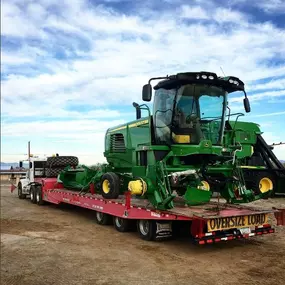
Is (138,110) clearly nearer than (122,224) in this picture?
No

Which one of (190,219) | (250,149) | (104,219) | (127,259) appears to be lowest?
(127,259)

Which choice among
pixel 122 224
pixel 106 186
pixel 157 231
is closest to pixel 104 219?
pixel 106 186

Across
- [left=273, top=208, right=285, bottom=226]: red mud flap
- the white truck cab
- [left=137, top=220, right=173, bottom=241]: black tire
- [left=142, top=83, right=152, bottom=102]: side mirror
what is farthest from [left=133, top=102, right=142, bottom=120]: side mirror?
the white truck cab

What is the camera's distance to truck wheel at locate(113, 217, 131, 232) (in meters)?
8.61

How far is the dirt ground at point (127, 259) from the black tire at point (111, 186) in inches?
33.8

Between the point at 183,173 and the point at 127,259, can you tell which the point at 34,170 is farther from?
the point at 127,259

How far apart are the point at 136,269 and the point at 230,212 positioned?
2.22 meters

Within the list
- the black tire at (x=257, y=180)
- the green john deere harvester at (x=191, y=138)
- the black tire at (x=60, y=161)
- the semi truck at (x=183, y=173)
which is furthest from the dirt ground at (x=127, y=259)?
the black tire at (x=60, y=161)

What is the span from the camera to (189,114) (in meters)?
8.26

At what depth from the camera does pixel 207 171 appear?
8383mm

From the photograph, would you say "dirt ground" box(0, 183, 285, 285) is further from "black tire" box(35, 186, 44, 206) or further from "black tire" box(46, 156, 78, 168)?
"black tire" box(46, 156, 78, 168)

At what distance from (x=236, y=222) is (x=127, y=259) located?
2100 millimetres

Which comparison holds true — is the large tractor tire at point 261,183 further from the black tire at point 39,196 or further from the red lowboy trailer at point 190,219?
the black tire at point 39,196

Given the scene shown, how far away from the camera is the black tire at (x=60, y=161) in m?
15.5
